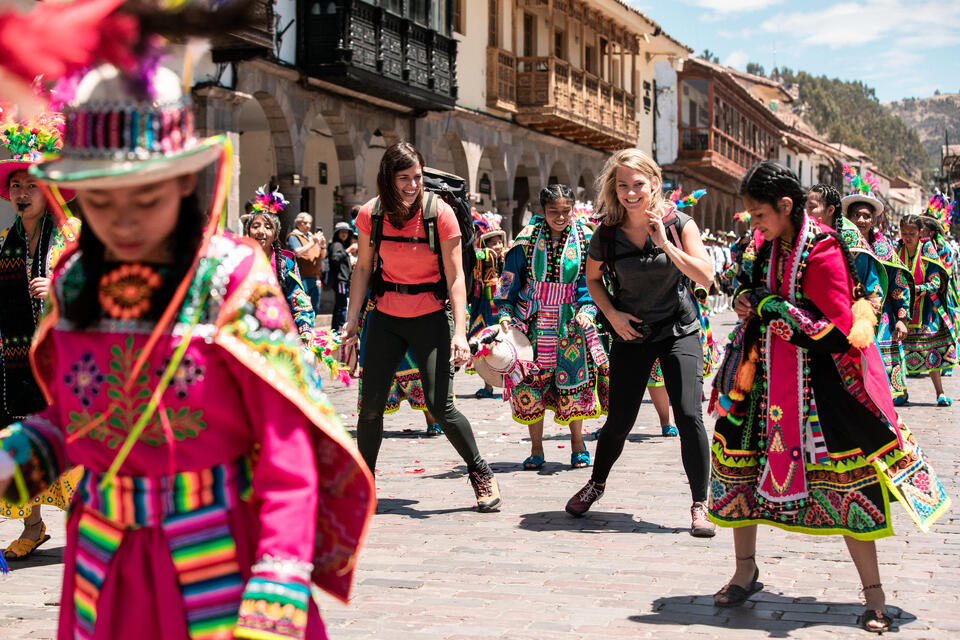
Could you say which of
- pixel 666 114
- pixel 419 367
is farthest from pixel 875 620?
pixel 666 114

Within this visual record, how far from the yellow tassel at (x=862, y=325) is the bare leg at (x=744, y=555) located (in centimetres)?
86

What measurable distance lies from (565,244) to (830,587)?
3.61m

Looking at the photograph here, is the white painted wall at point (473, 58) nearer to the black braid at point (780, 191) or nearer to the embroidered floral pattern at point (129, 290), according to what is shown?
the black braid at point (780, 191)

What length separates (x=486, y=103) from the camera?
27.1m

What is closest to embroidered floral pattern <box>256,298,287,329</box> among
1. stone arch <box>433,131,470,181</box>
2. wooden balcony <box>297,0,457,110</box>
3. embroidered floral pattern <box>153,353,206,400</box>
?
embroidered floral pattern <box>153,353,206,400</box>

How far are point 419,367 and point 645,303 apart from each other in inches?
49.7

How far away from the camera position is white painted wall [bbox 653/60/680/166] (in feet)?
140

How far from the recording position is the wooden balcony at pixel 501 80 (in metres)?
27.0

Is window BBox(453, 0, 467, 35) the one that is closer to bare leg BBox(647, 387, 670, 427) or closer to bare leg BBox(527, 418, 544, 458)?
bare leg BBox(647, 387, 670, 427)

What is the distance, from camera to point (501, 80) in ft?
90.2

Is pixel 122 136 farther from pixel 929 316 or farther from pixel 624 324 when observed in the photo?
pixel 929 316

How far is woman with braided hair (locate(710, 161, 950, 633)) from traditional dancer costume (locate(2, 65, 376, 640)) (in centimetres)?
268

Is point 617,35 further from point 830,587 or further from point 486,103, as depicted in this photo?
point 830,587

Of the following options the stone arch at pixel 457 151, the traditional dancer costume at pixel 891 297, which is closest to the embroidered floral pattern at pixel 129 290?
the traditional dancer costume at pixel 891 297
